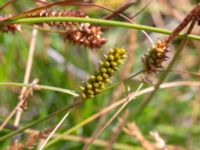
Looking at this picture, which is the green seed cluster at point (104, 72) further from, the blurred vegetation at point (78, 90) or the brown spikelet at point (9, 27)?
the blurred vegetation at point (78, 90)

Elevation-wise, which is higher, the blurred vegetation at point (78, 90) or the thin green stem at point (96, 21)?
the thin green stem at point (96, 21)

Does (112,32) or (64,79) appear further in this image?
(112,32)

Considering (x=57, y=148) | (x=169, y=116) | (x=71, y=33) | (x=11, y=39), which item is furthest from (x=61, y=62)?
(x=71, y=33)

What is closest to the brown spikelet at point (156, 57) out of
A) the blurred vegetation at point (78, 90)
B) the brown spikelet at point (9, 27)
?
the brown spikelet at point (9, 27)

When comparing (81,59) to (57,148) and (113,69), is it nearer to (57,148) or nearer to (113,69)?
(57,148)

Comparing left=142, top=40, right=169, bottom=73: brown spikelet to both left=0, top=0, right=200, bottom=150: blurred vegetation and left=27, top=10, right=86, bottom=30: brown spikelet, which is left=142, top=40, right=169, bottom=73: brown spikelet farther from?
left=0, top=0, right=200, bottom=150: blurred vegetation

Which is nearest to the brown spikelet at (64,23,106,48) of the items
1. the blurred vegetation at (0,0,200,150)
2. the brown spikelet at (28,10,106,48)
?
the brown spikelet at (28,10,106,48)

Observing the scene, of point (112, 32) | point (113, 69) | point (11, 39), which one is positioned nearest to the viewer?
point (113, 69)
